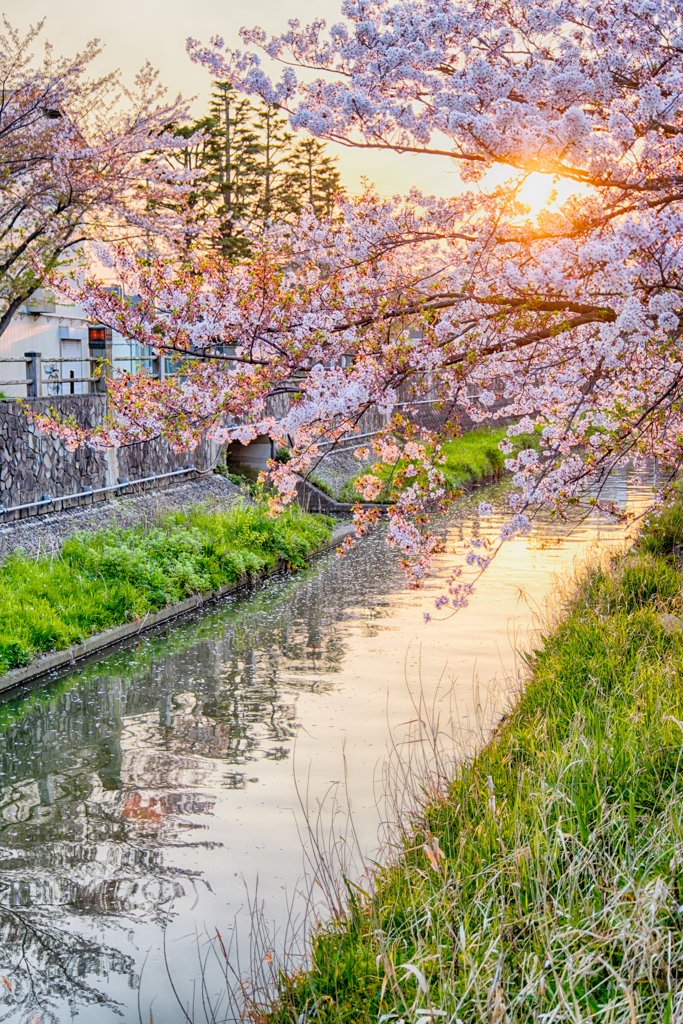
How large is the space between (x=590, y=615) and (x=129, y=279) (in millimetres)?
5240

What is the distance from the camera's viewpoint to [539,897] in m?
4.52

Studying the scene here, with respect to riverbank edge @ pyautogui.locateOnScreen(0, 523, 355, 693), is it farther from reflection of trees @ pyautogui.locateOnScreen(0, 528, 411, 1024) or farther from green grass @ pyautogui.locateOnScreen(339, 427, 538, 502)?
green grass @ pyautogui.locateOnScreen(339, 427, 538, 502)

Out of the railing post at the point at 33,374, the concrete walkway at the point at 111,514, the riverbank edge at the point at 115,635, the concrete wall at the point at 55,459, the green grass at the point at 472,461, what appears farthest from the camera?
the green grass at the point at 472,461

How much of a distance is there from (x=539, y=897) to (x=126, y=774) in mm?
5184

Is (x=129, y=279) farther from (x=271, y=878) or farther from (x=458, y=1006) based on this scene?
(x=458, y=1006)

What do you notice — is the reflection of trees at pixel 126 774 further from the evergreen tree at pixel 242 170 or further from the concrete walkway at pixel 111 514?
the evergreen tree at pixel 242 170

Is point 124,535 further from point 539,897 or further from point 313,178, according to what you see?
point 313,178

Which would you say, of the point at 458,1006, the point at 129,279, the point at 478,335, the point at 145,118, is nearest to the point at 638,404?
the point at 478,335

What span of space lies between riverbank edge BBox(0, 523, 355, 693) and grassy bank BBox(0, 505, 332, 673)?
3.8 inches

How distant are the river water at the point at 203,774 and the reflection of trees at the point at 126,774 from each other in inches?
0.7

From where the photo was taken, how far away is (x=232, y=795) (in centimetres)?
837

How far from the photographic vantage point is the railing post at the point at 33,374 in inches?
616

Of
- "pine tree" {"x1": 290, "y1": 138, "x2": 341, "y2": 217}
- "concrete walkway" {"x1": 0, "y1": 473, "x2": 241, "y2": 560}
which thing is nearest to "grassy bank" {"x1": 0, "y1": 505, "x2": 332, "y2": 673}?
"concrete walkway" {"x1": 0, "y1": 473, "x2": 241, "y2": 560}

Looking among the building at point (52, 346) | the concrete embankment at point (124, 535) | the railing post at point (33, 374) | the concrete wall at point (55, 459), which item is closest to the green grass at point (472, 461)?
the concrete embankment at point (124, 535)
